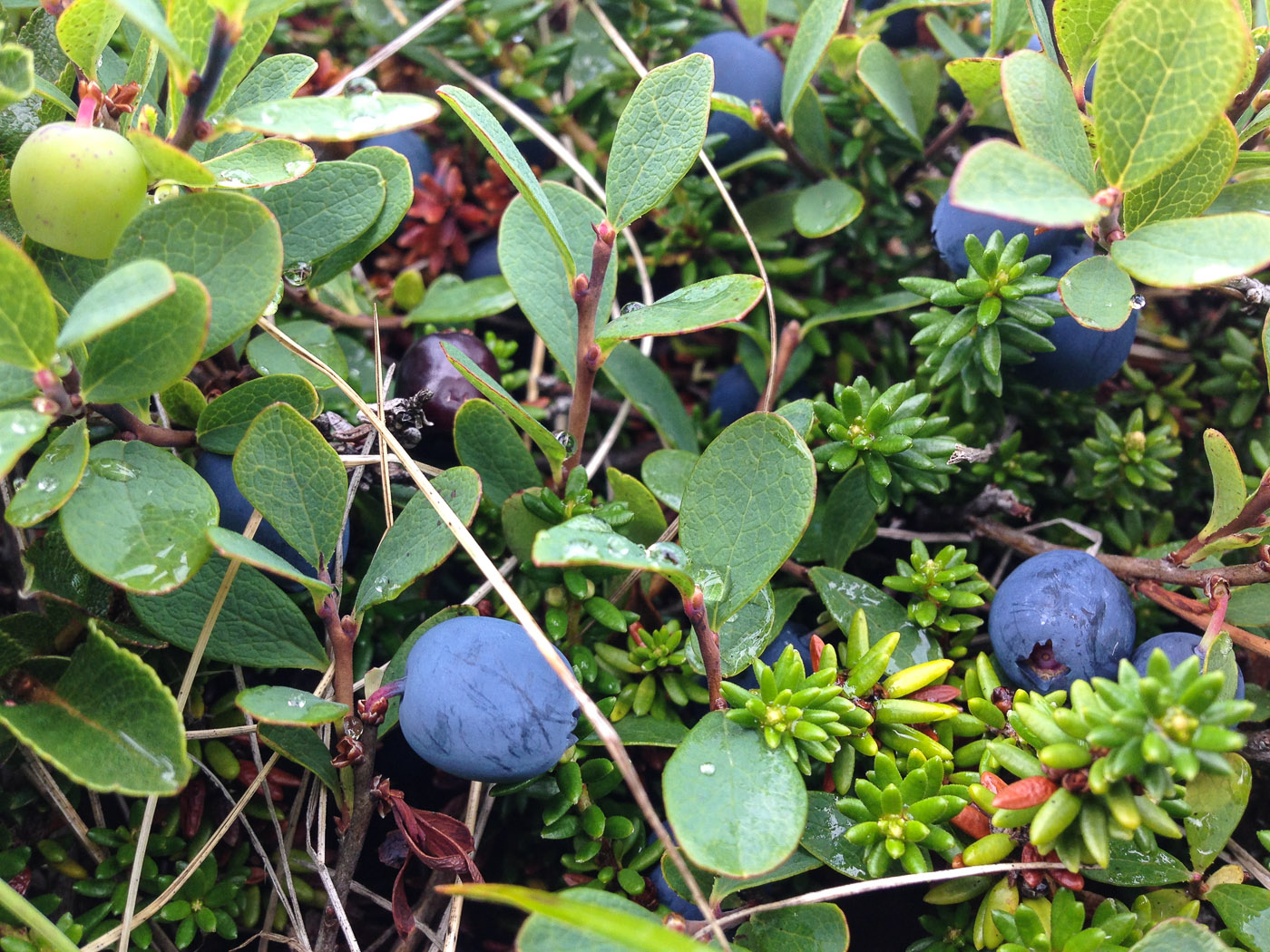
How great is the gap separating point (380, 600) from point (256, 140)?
2.17ft

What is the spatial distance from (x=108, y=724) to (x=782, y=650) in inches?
37.0

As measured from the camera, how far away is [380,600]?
4.06 feet

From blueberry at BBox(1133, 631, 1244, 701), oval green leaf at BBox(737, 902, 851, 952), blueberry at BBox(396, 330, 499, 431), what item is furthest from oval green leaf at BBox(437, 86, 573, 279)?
blueberry at BBox(1133, 631, 1244, 701)

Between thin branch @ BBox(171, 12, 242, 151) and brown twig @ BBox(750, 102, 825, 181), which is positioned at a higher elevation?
thin branch @ BBox(171, 12, 242, 151)

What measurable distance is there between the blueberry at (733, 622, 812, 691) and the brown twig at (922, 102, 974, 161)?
105 cm

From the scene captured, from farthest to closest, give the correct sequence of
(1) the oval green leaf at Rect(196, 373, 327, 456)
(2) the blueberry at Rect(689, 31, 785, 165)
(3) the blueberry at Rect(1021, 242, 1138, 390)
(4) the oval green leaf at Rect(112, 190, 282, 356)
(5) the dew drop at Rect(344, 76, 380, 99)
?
(2) the blueberry at Rect(689, 31, 785, 165) → (3) the blueberry at Rect(1021, 242, 1138, 390) → (5) the dew drop at Rect(344, 76, 380, 99) → (1) the oval green leaf at Rect(196, 373, 327, 456) → (4) the oval green leaf at Rect(112, 190, 282, 356)

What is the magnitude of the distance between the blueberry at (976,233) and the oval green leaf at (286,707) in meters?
1.24

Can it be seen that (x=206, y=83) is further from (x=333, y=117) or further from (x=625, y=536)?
(x=625, y=536)

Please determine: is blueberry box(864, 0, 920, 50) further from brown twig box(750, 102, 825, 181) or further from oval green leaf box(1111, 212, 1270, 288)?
oval green leaf box(1111, 212, 1270, 288)

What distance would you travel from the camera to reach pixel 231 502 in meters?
1.35

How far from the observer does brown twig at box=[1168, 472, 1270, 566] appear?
1.34 metres

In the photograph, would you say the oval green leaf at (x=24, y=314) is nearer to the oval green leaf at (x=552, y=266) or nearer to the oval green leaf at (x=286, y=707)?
the oval green leaf at (x=286, y=707)

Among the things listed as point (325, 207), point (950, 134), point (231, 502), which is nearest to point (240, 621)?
point (231, 502)

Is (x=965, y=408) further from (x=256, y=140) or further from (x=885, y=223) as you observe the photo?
(x=256, y=140)
